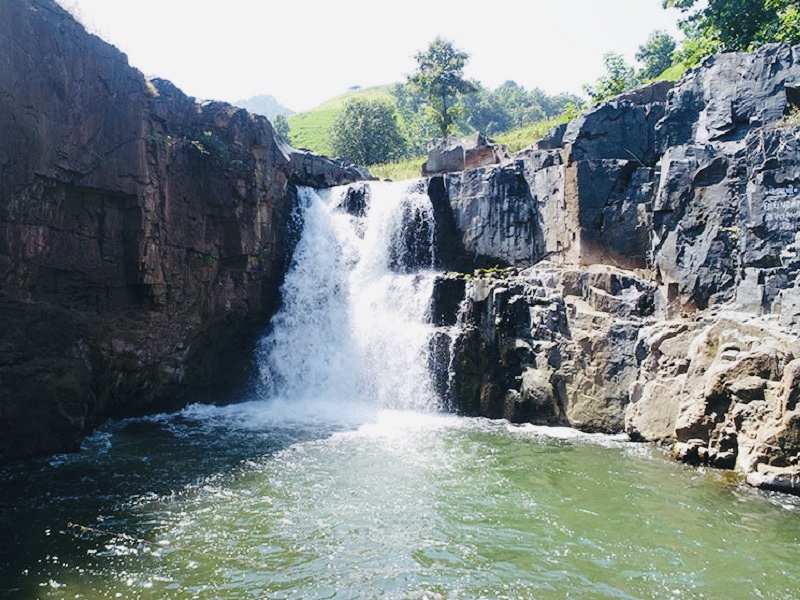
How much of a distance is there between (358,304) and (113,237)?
29.8 feet

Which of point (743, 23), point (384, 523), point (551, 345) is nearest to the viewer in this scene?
point (384, 523)

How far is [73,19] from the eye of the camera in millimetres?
16172

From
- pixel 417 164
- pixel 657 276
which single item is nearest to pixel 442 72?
pixel 417 164

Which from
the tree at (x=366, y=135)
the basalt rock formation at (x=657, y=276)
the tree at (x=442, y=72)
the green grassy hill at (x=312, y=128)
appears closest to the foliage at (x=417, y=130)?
the green grassy hill at (x=312, y=128)

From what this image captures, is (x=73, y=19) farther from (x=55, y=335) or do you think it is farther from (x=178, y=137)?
(x=55, y=335)

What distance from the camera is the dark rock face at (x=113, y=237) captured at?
1462 cm

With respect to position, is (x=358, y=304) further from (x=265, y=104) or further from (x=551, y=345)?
(x=265, y=104)

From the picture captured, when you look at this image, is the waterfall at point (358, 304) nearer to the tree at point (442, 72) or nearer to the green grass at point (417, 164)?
the green grass at point (417, 164)

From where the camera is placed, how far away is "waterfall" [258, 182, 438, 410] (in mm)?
20891

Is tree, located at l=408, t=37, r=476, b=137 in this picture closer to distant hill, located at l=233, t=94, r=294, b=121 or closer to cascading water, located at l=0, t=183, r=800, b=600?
cascading water, located at l=0, t=183, r=800, b=600

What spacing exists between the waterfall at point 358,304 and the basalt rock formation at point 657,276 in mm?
1634

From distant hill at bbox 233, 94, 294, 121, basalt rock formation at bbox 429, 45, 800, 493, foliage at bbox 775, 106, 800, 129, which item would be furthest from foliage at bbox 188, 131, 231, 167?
distant hill at bbox 233, 94, 294, 121

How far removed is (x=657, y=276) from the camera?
59.7 ft

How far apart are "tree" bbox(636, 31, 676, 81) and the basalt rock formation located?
29.5 metres
